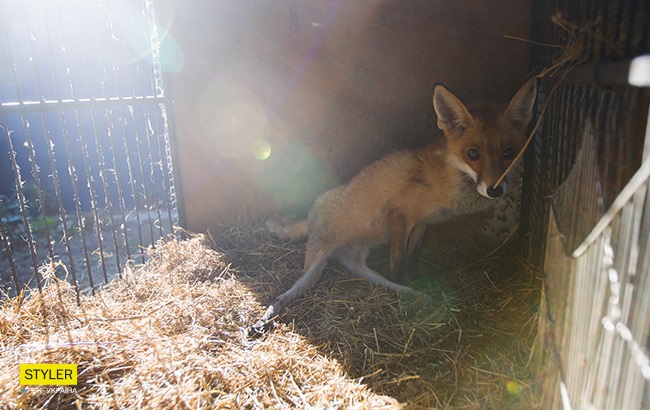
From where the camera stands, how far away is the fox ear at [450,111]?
3.17 m

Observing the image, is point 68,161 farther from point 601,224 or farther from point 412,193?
point 601,224

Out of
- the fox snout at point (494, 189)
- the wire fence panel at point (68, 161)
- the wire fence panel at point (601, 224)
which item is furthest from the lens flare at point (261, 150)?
the wire fence panel at point (601, 224)

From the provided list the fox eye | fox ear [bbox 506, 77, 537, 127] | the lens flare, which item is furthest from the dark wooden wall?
the fox eye

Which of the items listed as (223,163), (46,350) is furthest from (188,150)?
(46,350)

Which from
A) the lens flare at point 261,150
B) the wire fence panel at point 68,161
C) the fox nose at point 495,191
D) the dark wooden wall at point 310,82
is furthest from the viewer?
the wire fence panel at point 68,161

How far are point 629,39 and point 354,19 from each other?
2775mm

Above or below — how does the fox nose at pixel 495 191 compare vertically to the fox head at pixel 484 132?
below

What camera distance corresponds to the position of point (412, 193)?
12.2 ft

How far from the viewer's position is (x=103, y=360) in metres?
2.56

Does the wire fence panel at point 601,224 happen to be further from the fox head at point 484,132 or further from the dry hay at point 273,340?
the dry hay at point 273,340

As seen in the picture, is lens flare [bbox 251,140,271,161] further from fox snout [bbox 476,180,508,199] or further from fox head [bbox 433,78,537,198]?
fox snout [bbox 476,180,508,199]

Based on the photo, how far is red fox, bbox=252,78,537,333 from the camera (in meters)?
3.21

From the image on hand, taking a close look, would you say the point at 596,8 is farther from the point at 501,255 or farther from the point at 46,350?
the point at 46,350

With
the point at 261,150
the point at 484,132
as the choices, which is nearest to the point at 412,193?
the point at 484,132
